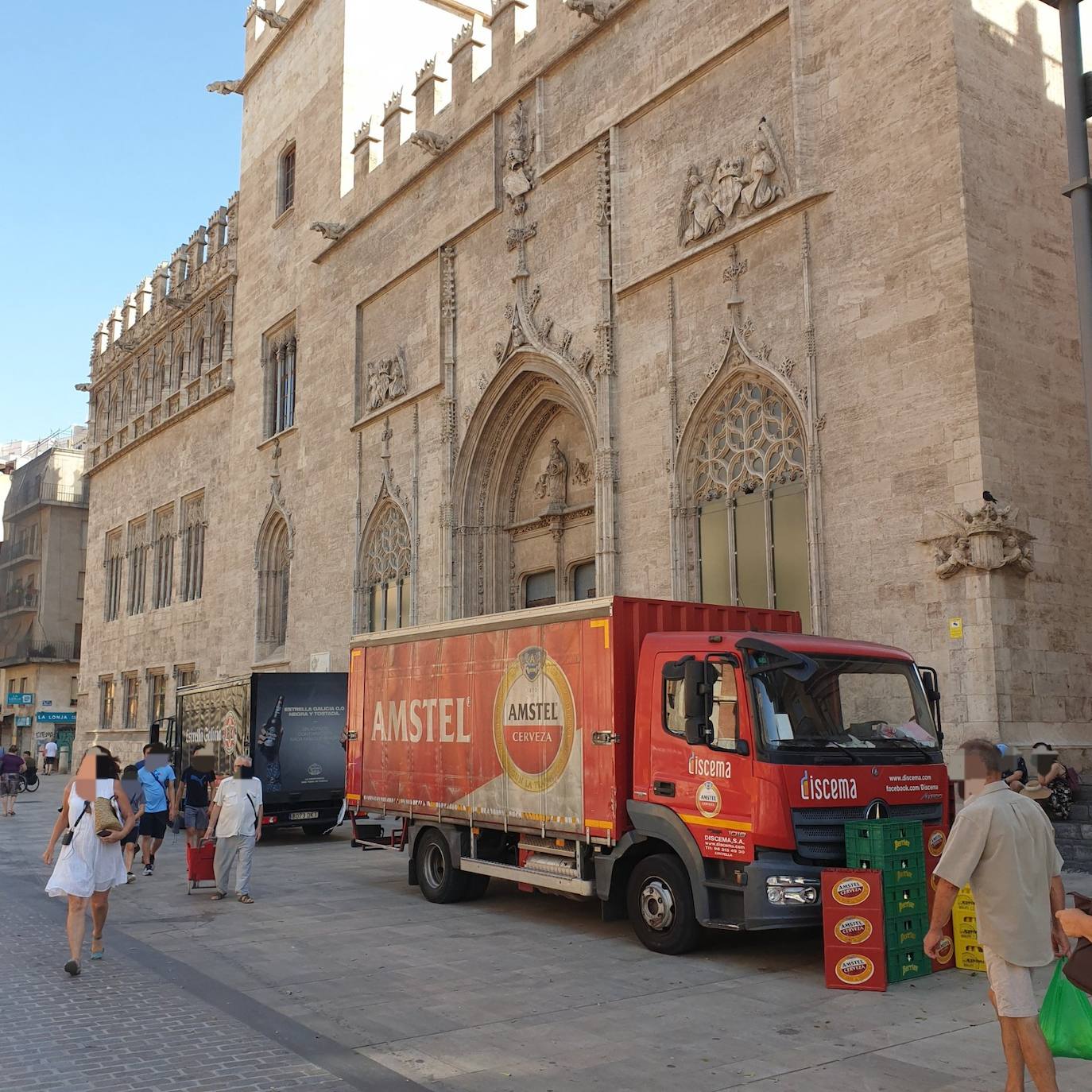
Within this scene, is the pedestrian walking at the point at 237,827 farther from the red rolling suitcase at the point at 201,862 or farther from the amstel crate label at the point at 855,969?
the amstel crate label at the point at 855,969

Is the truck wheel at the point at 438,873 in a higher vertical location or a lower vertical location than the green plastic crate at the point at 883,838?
lower

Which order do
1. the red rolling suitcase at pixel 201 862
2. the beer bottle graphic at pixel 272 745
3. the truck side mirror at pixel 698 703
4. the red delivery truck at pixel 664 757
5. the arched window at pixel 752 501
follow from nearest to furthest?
the red delivery truck at pixel 664 757
the truck side mirror at pixel 698 703
the red rolling suitcase at pixel 201 862
the arched window at pixel 752 501
the beer bottle graphic at pixel 272 745

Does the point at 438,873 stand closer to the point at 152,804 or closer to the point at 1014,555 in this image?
the point at 152,804

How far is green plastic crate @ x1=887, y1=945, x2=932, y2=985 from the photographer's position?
730 cm

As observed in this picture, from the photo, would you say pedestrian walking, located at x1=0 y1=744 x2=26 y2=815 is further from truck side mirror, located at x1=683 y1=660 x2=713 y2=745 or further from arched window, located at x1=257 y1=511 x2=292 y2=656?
truck side mirror, located at x1=683 y1=660 x2=713 y2=745

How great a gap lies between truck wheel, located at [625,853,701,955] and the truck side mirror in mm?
1036

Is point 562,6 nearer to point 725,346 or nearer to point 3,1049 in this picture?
point 725,346

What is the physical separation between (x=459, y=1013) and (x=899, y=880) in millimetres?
3058

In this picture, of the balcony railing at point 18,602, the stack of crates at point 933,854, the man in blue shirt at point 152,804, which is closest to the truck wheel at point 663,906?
the stack of crates at point 933,854

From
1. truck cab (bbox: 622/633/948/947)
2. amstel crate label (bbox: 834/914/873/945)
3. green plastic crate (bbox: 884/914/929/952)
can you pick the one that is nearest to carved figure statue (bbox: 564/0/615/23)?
truck cab (bbox: 622/633/948/947)

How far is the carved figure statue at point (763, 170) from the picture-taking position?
49.6 feet

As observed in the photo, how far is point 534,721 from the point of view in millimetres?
9828

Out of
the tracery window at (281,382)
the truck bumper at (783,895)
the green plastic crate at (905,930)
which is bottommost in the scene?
the green plastic crate at (905,930)

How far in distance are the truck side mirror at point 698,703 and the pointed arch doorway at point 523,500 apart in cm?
1113
